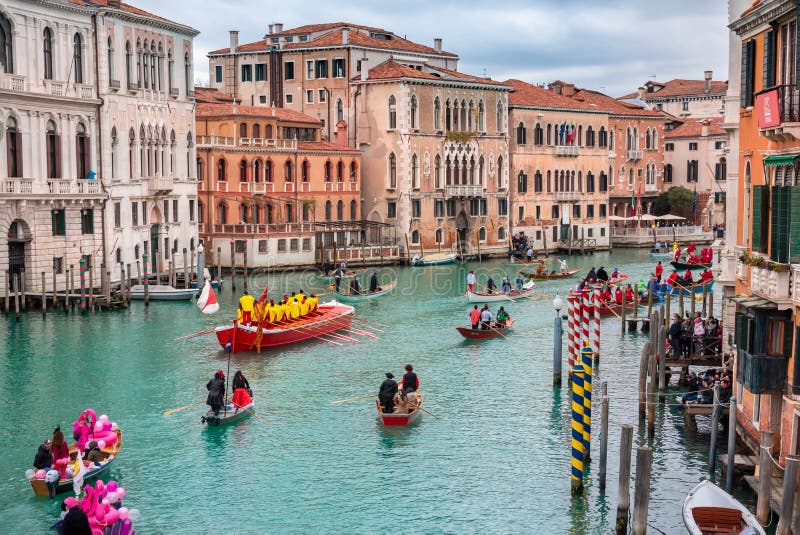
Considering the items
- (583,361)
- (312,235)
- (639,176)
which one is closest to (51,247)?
(312,235)

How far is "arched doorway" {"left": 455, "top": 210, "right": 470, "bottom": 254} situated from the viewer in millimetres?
67375

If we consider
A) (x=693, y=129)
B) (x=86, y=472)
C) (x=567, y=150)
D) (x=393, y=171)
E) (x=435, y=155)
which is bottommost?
(x=86, y=472)

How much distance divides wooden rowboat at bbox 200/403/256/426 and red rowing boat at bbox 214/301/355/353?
7.92 meters

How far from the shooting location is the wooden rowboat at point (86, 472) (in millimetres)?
19391

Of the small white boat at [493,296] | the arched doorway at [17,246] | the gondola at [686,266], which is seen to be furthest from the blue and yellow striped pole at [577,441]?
the gondola at [686,266]

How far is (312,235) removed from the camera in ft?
189

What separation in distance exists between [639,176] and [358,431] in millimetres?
62480

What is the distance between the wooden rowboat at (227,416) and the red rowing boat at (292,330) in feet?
26.0

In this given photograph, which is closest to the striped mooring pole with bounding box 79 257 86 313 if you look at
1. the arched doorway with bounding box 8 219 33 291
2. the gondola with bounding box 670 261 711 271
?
the arched doorway with bounding box 8 219 33 291

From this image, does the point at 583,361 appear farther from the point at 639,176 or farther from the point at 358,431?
the point at 639,176

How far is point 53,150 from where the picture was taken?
4238 centimetres

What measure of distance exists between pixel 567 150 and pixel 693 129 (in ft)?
51.5

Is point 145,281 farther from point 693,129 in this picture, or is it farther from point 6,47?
point 693,129

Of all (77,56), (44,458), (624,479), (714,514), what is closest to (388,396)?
(44,458)
